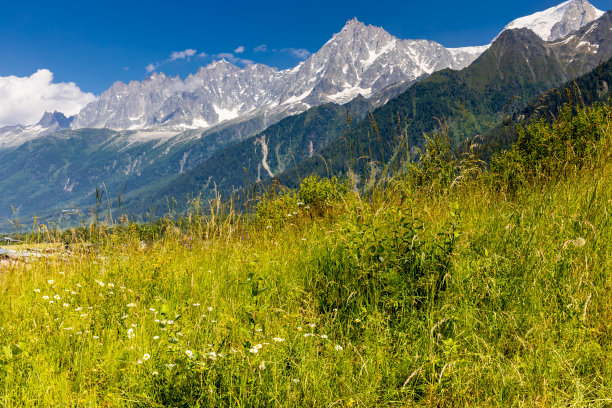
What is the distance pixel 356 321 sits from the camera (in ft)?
10.7

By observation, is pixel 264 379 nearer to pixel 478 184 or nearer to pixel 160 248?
pixel 160 248

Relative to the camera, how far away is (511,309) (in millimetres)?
3104

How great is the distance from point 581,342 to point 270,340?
8.03 feet

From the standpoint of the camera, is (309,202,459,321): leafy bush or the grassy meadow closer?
the grassy meadow

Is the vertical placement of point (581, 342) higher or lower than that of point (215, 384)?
lower

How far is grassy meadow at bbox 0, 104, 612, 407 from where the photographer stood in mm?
2498

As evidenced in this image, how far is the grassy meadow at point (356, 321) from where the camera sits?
2.50 meters

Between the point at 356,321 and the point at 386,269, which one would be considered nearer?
the point at 356,321

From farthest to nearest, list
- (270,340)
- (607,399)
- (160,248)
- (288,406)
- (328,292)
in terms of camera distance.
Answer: (160,248) < (328,292) < (270,340) < (288,406) < (607,399)

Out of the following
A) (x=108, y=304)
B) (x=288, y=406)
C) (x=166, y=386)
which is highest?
(x=108, y=304)

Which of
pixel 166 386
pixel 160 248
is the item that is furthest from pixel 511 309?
pixel 160 248

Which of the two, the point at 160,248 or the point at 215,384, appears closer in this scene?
the point at 215,384

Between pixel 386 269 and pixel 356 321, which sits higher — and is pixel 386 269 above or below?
above

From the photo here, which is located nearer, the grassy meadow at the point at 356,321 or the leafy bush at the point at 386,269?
the grassy meadow at the point at 356,321
